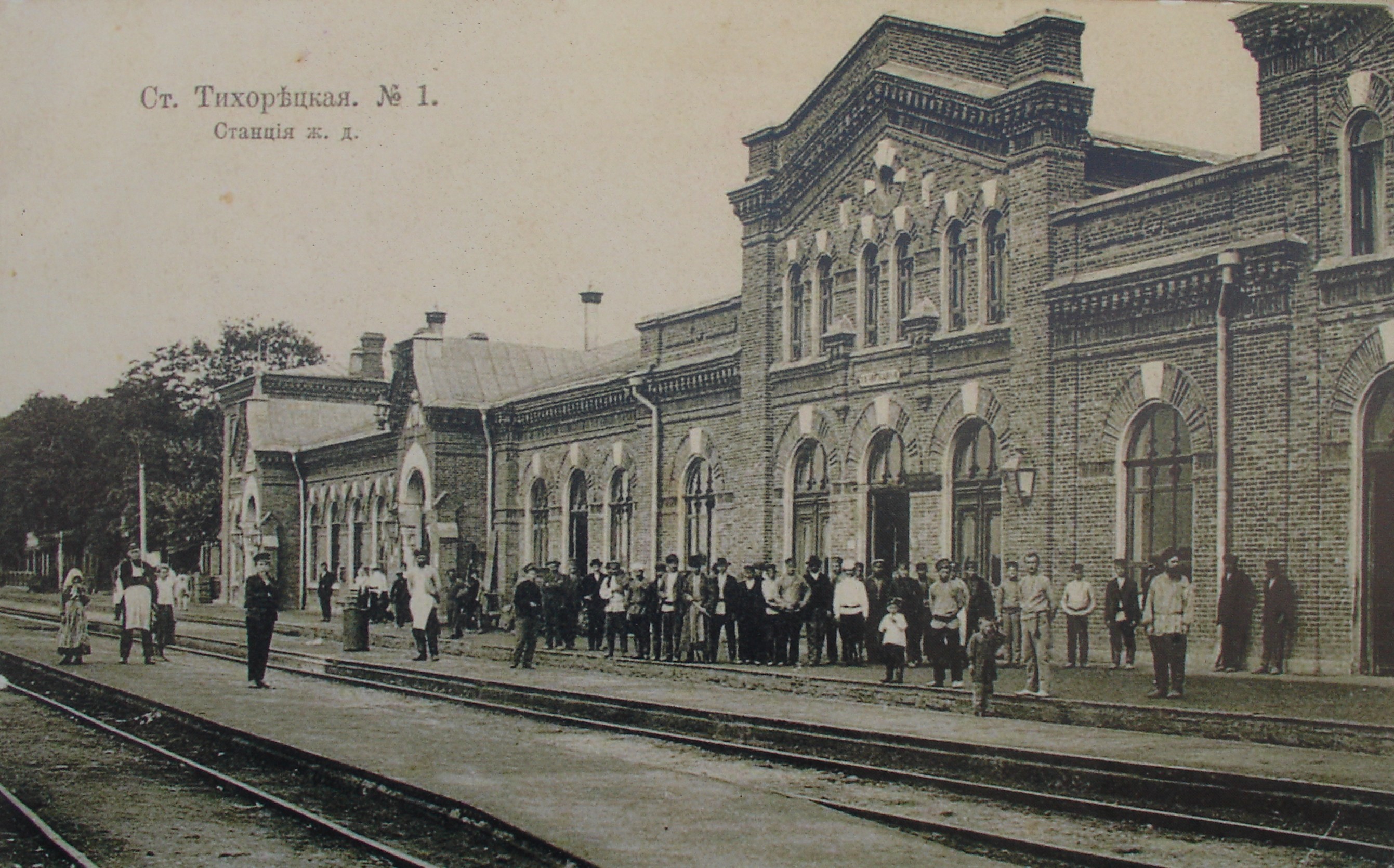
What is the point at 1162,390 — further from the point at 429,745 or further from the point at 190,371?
the point at 190,371

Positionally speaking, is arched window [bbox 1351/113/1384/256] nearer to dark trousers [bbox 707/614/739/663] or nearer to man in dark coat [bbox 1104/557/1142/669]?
man in dark coat [bbox 1104/557/1142/669]

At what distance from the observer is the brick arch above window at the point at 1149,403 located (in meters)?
16.9

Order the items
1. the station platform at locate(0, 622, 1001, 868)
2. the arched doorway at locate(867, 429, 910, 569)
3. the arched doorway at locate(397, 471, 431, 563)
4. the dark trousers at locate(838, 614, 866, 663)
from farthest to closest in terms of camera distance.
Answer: the arched doorway at locate(397, 471, 431, 563) < the arched doorway at locate(867, 429, 910, 569) < the dark trousers at locate(838, 614, 866, 663) < the station platform at locate(0, 622, 1001, 868)

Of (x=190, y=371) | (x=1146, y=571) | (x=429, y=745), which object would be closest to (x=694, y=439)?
(x=1146, y=571)

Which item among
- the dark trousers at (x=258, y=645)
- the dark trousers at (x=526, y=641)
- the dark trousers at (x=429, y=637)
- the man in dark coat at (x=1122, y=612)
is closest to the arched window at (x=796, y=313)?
the dark trousers at (x=526, y=641)

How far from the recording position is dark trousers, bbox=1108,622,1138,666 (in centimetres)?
1728

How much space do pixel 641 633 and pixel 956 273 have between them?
23.9 ft

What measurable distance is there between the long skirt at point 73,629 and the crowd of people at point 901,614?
6775 millimetres

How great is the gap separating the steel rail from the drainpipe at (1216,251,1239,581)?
482 inches

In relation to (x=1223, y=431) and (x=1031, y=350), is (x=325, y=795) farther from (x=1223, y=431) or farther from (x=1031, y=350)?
(x=1031, y=350)

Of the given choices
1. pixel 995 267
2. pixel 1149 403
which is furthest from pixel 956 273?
pixel 1149 403

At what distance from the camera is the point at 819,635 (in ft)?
66.0

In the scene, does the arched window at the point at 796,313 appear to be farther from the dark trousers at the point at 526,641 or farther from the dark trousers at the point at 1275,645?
the dark trousers at the point at 1275,645

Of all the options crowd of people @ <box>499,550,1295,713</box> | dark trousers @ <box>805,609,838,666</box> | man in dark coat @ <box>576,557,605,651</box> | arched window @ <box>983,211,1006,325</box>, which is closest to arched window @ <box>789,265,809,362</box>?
crowd of people @ <box>499,550,1295,713</box>
